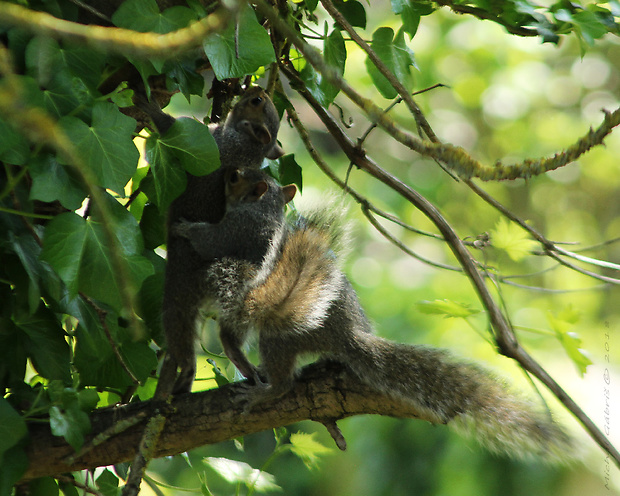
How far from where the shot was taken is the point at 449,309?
0.79 meters

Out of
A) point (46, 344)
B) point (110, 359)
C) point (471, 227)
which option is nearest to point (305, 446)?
point (110, 359)

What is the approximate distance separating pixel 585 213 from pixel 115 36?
3.53 m

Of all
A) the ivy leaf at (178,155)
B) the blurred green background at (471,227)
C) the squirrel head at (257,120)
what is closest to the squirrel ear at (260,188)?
the squirrel head at (257,120)

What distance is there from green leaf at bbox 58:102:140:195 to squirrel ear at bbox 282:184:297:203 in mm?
447

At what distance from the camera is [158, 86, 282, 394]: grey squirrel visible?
39.7 inches

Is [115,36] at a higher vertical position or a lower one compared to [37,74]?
lower

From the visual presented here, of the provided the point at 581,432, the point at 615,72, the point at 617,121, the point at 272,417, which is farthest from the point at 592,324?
the point at 617,121

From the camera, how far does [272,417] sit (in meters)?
0.91

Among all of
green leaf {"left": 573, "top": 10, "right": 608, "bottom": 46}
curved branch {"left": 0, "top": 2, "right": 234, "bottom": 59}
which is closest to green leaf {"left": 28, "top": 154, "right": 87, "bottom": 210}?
curved branch {"left": 0, "top": 2, "right": 234, "bottom": 59}

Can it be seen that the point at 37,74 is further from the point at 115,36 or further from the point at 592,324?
the point at 592,324

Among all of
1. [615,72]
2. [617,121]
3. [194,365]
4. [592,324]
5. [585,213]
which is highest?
[615,72]

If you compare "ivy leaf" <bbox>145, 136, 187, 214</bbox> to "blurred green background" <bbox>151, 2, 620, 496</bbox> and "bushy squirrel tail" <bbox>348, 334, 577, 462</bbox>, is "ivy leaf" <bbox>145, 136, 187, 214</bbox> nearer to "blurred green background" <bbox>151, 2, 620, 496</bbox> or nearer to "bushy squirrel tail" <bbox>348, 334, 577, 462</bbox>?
"bushy squirrel tail" <bbox>348, 334, 577, 462</bbox>

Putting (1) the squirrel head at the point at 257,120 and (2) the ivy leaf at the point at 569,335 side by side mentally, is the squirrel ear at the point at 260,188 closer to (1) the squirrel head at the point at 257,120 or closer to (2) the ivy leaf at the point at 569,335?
(1) the squirrel head at the point at 257,120

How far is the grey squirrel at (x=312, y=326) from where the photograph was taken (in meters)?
0.90
